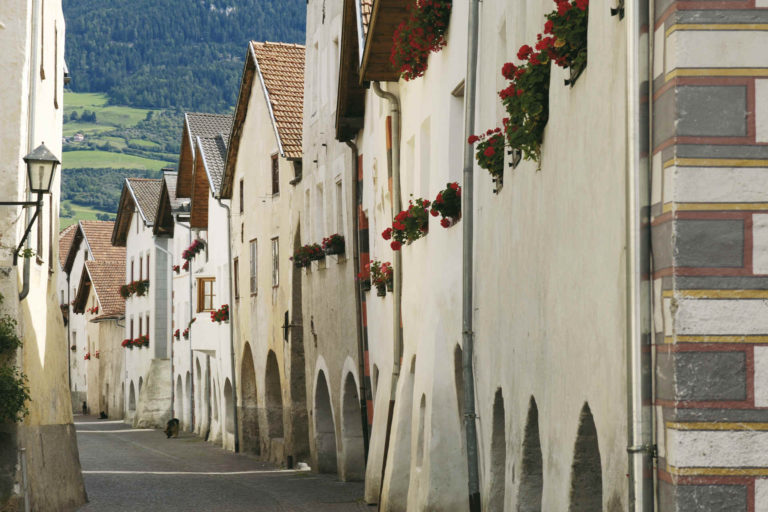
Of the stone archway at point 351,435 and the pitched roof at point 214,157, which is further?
the pitched roof at point 214,157

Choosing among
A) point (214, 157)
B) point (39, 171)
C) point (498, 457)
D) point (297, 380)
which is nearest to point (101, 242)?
point (214, 157)

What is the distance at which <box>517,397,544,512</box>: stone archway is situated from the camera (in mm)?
10711

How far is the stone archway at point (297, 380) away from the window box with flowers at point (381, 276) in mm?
9004

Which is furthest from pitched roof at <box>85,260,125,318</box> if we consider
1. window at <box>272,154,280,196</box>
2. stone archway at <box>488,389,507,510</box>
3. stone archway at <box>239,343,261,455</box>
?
stone archway at <box>488,389,507,510</box>

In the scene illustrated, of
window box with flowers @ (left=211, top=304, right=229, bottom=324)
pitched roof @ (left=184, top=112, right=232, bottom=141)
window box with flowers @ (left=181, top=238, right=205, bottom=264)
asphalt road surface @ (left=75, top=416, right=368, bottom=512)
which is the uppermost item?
pitched roof @ (left=184, top=112, right=232, bottom=141)

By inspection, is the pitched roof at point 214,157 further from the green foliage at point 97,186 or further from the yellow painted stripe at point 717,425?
the green foliage at point 97,186

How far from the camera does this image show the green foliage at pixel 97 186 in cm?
18775

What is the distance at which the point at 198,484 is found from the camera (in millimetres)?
24859

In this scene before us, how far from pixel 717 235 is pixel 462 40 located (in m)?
8.28

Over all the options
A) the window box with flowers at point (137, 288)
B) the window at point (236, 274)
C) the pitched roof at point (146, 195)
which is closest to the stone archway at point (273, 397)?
the window at point (236, 274)

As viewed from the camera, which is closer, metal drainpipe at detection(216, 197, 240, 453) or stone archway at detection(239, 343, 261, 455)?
stone archway at detection(239, 343, 261, 455)

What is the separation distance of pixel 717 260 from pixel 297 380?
23.7m

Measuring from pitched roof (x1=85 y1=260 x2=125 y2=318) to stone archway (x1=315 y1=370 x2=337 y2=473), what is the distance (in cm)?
3858

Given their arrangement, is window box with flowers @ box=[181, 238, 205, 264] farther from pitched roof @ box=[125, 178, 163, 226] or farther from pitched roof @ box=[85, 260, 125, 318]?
pitched roof @ box=[85, 260, 125, 318]
